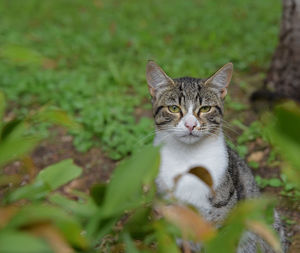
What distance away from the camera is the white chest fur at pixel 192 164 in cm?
298

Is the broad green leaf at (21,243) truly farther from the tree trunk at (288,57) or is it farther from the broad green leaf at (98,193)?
the tree trunk at (288,57)

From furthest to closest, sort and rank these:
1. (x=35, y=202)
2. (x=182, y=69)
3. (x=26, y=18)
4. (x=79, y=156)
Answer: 1. (x=26, y=18)
2. (x=182, y=69)
3. (x=79, y=156)
4. (x=35, y=202)

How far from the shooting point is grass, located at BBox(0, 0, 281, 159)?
199 inches

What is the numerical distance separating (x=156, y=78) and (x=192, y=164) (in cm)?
74

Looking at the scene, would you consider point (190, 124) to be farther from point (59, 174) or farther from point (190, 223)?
point (190, 223)

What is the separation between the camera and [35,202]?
4.37ft

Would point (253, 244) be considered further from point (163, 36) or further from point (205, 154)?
point (163, 36)

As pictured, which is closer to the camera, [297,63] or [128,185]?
[128,185]

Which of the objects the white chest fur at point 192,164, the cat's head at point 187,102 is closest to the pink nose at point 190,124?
the cat's head at point 187,102

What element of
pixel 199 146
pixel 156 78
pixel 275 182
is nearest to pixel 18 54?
pixel 199 146

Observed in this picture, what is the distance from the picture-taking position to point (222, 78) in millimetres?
3283

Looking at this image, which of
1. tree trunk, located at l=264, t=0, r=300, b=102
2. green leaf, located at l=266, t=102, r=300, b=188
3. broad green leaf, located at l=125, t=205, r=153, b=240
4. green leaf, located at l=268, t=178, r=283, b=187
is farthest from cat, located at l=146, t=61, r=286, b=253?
green leaf, located at l=266, t=102, r=300, b=188

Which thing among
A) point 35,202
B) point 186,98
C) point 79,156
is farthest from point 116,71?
point 35,202

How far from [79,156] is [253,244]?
215cm
